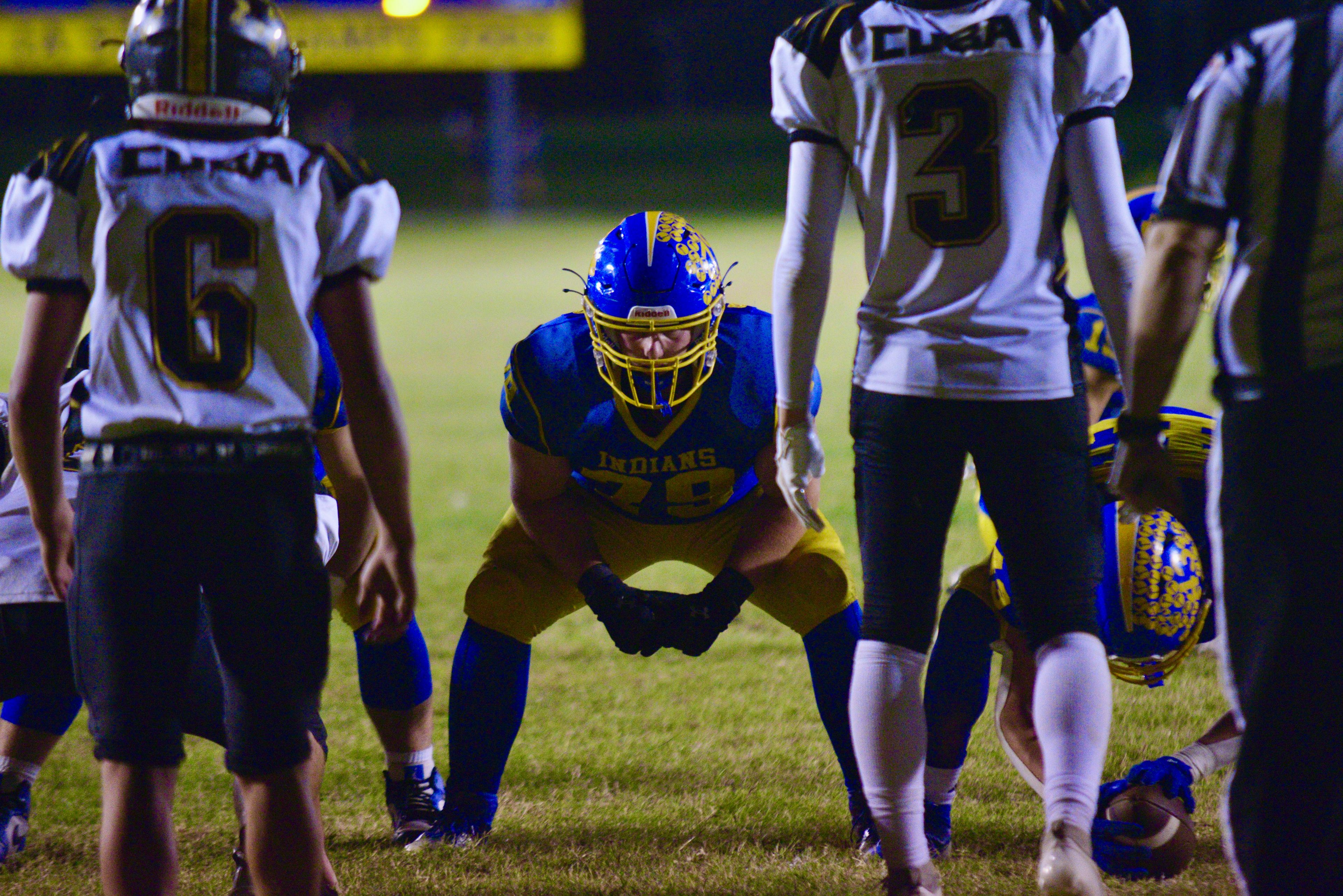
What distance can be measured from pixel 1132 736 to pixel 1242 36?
Answer: 6.49 ft

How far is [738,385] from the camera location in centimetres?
288

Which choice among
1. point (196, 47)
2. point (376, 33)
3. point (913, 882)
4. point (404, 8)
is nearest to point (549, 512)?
point (913, 882)

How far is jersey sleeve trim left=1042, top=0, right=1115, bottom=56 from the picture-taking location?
6.58ft

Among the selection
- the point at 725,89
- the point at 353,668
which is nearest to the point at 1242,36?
the point at 353,668

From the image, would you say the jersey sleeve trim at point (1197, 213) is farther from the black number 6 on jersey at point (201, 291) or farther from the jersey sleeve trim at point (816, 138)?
the black number 6 on jersey at point (201, 291)

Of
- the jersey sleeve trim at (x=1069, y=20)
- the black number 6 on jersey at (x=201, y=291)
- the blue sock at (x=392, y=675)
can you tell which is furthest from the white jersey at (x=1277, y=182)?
the blue sock at (x=392, y=675)

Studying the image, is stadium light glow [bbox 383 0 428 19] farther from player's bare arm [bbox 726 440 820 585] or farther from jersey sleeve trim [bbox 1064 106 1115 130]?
jersey sleeve trim [bbox 1064 106 1115 130]

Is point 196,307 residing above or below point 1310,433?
above

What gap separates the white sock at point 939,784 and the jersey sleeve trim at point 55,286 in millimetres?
1727

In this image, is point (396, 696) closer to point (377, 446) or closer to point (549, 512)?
point (549, 512)

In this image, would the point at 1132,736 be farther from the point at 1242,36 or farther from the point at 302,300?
the point at 302,300

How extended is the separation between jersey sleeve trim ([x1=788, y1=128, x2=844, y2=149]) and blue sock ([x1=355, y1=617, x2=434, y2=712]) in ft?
4.40

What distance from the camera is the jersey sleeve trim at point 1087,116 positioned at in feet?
6.66

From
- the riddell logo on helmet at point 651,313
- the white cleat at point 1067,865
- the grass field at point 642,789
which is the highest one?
the riddell logo on helmet at point 651,313
